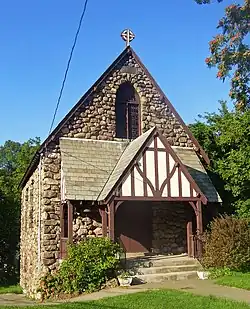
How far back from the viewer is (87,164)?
55.2ft

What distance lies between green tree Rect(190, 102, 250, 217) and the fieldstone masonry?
1571 millimetres

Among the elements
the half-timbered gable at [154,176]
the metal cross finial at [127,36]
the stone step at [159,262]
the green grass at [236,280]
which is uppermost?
the metal cross finial at [127,36]

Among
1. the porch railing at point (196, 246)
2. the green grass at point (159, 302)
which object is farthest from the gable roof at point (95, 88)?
the green grass at point (159, 302)

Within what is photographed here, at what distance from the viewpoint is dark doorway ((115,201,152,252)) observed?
1802cm

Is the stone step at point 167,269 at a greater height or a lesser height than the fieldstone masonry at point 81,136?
lesser

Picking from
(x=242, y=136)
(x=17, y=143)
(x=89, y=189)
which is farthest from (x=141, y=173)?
(x=17, y=143)

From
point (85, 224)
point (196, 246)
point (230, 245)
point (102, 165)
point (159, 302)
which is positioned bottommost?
point (159, 302)

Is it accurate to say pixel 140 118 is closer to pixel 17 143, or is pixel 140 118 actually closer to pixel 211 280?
pixel 211 280

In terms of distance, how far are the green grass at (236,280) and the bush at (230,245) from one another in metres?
0.47

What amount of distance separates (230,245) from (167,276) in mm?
2257

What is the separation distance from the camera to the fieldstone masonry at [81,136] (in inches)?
653

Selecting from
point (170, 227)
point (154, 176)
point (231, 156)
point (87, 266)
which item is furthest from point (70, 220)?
point (231, 156)

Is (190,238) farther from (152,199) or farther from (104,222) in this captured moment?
(104,222)

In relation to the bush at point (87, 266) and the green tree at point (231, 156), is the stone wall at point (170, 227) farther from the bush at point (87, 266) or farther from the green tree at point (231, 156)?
the bush at point (87, 266)
